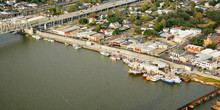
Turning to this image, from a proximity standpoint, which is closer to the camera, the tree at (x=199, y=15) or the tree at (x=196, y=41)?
the tree at (x=196, y=41)

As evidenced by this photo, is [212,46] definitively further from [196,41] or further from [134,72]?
[134,72]

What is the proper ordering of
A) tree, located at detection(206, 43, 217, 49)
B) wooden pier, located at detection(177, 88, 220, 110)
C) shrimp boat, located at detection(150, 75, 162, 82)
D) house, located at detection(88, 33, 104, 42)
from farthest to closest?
1. house, located at detection(88, 33, 104, 42)
2. tree, located at detection(206, 43, 217, 49)
3. shrimp boat, located at detection(150, 75, 162, 82)
4. wooden pier, located at detection(177, 88, 220, 110)

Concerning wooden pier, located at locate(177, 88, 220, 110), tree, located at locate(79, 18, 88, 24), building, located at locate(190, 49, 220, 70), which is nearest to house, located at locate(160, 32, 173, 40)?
building, located at locate(190, 49, 220, 70)

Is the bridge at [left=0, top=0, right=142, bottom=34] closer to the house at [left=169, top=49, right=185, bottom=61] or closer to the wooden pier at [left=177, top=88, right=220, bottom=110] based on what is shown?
the house at [left=169, top=49, right=185, bottom=61]

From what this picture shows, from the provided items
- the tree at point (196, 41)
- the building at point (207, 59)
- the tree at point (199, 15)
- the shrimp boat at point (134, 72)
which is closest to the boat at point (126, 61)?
the shrimp boat at point (134, 72)

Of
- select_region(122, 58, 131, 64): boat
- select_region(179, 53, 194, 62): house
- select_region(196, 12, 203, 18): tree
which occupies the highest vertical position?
select_region(196, 12, 203, 18): tree

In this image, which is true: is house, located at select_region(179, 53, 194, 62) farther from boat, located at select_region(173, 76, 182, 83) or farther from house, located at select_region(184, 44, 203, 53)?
boat, located at select_region(173, 76, 182, 83)

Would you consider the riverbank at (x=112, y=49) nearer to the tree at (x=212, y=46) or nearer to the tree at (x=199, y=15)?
the tree at (x=212, y=46)

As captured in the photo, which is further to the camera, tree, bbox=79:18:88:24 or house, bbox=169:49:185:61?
tree, bbox=79:18:88:24

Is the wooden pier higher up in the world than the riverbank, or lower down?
lower down

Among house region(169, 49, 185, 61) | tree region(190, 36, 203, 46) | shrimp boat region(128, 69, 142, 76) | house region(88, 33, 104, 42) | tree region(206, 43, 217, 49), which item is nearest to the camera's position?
shrimp boat region(128, 69, 142, 76)

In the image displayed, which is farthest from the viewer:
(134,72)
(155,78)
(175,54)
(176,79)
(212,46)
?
(212,46)

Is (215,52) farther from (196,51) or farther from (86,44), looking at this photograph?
(86,44)

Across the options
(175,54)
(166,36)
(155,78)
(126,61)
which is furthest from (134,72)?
(166,36)
